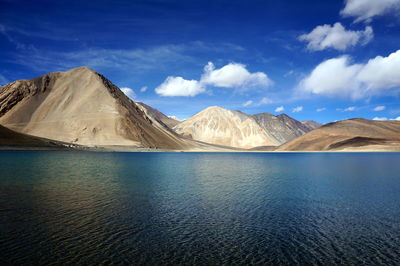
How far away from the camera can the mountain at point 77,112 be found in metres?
148

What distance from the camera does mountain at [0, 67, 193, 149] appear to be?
148375mm

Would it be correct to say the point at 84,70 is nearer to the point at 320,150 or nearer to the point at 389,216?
the point at 320,150

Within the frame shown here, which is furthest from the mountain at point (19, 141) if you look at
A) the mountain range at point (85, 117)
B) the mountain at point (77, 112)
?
the mountain at point (77, 112)

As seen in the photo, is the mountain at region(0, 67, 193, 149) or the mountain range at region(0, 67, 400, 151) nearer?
the mountain range at region(0, 67, 400, 151)

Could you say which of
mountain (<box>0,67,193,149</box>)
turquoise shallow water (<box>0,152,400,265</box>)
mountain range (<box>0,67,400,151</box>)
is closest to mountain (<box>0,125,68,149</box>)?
mountain range (<box>0,67,400,151</box>)

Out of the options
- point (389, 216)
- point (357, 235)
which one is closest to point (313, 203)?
point (389, 216)

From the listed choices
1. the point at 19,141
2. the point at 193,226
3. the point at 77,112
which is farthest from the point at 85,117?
the point at 193,226

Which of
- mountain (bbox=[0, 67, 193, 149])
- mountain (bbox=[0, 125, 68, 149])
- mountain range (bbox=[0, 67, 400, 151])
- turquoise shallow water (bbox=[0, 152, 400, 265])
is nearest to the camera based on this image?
turquoise shallow water (bbox=[0, 152, 400, 265])

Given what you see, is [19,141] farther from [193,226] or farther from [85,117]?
[193,226]

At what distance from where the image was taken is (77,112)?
529ft

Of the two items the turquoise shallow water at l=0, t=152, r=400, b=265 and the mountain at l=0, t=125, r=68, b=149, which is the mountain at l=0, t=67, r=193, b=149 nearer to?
the mountain at l=0, t=125, r=68, b=149

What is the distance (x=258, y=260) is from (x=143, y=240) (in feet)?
16.2

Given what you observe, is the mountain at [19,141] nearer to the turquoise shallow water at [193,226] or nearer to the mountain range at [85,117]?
the mountain range at [85,117]

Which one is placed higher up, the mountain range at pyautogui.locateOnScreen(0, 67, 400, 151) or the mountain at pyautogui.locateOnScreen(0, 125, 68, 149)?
the mountain range at pyautogui.locateOnScreen(0, 67, 400, 151)
